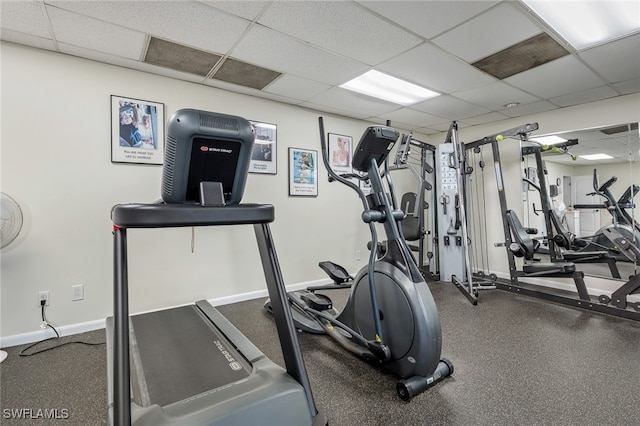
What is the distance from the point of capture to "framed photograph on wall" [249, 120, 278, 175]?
3.55 m

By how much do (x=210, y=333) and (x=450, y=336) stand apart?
1.94 m

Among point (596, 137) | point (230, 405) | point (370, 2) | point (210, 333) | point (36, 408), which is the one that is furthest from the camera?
point (596, 137)

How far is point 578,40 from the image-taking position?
2.36 metres

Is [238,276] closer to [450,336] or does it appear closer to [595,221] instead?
[450,336]

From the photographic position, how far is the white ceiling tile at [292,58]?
2344mm

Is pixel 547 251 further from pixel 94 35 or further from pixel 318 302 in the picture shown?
pixel 94 35

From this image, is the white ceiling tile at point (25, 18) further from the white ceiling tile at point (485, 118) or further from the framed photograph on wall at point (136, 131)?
the white ceiling tile at point (485, 118)

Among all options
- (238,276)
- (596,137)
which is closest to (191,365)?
(238,276)

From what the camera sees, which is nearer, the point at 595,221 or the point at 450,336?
the point at 450,336

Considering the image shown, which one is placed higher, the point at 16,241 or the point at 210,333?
the point at 16,241

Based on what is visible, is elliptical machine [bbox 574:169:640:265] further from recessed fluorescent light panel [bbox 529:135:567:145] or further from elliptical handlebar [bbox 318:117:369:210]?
elliptical handlebar [bbox 318:117:369:210]

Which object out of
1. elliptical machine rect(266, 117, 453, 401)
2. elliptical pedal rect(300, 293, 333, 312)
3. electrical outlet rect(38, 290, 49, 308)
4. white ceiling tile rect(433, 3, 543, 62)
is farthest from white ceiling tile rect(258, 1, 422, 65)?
electrical outlet rect(38, 290, 49, 308)

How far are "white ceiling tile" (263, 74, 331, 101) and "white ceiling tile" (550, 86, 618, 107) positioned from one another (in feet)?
9.30

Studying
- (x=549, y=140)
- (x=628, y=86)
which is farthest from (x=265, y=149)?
(x=628, y=86)
